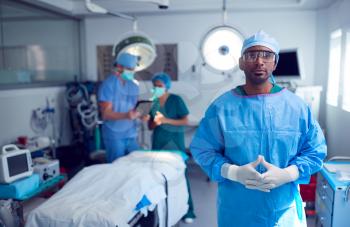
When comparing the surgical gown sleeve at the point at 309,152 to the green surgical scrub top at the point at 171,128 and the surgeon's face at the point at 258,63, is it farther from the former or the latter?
the green surgical scrub top at the point at 171,128

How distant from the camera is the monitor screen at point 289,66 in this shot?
3373mm

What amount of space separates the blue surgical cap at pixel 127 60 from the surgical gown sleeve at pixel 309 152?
1.55m

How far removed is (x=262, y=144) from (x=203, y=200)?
2.14 metres

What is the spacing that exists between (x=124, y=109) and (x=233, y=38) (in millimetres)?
1507

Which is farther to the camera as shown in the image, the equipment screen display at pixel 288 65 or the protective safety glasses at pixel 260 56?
the equipment screen display at pixel 288 65

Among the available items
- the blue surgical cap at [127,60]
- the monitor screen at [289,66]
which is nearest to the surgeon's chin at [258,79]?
the blue surgical cap at [127,60]

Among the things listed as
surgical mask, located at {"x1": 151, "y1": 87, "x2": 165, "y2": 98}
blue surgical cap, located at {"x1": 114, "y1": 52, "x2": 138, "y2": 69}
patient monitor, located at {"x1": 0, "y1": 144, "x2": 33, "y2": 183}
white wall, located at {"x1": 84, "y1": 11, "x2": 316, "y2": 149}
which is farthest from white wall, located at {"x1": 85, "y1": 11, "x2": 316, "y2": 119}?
patient monitor, located at {"x1": 0, "y1": 144, "x2": 33, "y2": 183}

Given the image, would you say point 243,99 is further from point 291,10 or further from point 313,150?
point 291,10

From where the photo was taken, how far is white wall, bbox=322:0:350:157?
9.56 ft

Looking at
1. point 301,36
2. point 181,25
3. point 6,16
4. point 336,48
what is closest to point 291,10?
point 301,36

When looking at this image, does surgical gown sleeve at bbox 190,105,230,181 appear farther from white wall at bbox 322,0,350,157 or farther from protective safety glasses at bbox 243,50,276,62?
white wall at bbox 322,0,350,157

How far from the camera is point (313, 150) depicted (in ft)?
4.11

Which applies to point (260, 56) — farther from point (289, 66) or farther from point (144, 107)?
point (289, 66)

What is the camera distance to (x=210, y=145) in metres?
1.33
